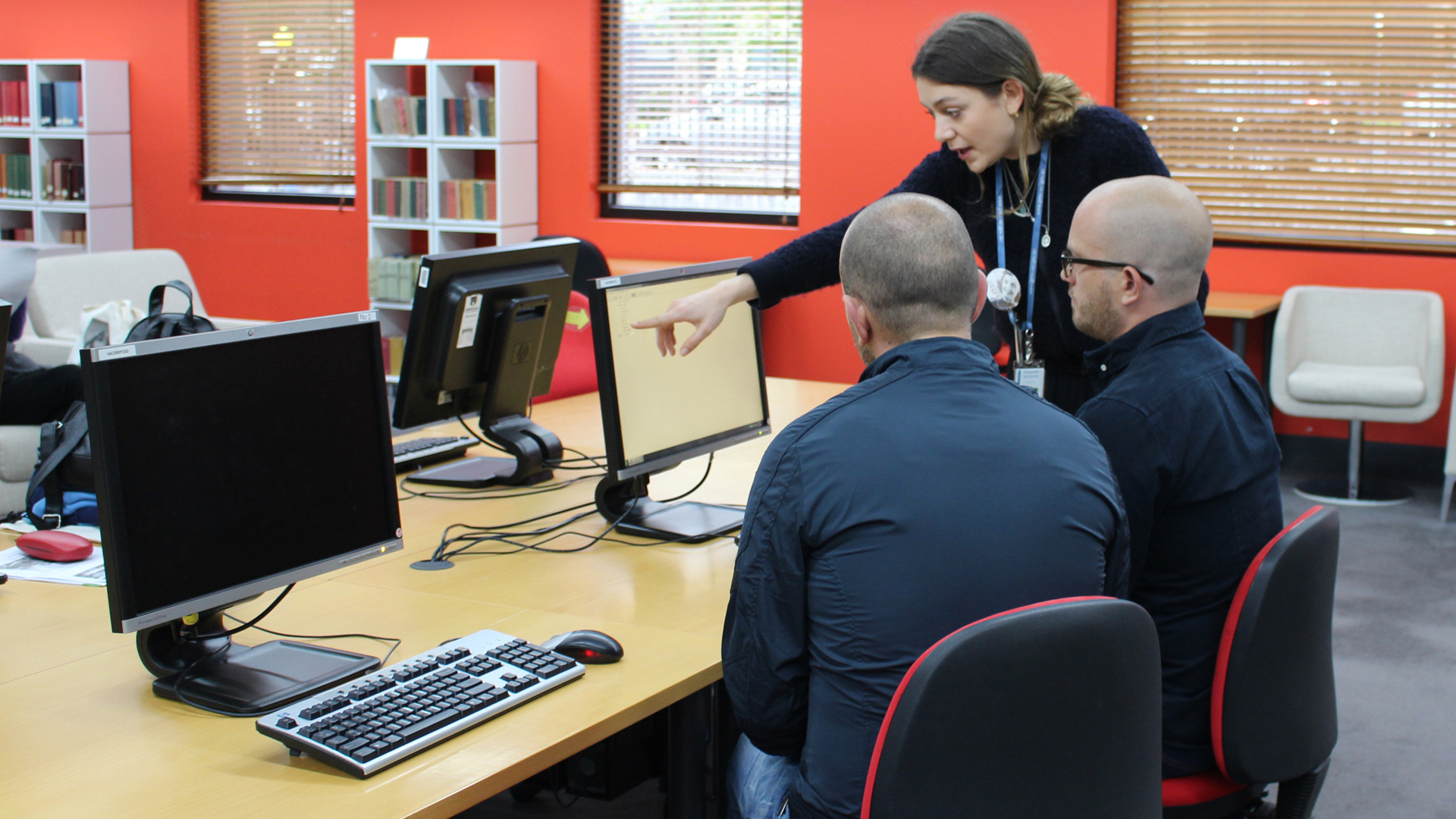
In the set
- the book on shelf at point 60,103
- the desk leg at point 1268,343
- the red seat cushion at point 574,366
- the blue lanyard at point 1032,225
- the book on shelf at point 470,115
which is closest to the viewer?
the blue lanyard at point 1032,225

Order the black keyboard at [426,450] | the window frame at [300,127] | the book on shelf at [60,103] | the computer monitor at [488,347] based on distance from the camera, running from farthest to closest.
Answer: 1. the book on shelf at [60,103]
2. the window frame at [300,127]
3. the black keyboard at [426,450]
4. the computer monitor at [488,347]

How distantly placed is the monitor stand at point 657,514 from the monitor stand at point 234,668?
0.76 metres

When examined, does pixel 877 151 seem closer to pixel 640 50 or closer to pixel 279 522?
pixel 640 50

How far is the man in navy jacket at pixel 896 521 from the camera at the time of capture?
4.37ft

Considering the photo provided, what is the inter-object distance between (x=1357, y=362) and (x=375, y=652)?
507 centimetres

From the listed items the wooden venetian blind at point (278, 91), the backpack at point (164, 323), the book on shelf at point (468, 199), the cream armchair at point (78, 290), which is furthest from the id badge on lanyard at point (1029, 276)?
the wooden venetian blind at point (278, 91)

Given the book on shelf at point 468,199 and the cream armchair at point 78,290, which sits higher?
the book on shelf at point 468,199

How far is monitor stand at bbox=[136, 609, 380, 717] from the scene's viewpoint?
156cm

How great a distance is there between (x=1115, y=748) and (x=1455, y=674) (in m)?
2.78

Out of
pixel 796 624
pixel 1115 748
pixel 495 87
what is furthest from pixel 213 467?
pixel 495 87

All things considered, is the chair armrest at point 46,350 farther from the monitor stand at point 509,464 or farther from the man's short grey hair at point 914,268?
the man's short grey hair at point 914,268

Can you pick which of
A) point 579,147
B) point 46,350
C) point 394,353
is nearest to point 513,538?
point 46,350

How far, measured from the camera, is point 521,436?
283 centimetres

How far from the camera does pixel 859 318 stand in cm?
155
